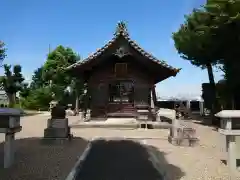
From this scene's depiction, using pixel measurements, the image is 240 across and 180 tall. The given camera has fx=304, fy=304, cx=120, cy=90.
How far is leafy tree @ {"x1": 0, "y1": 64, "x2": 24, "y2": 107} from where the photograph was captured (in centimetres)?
4412

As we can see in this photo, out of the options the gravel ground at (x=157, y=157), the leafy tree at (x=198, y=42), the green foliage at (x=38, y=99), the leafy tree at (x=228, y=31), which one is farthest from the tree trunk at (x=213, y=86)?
the green foliage at (x=38, y=99)

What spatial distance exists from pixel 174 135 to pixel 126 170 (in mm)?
4736

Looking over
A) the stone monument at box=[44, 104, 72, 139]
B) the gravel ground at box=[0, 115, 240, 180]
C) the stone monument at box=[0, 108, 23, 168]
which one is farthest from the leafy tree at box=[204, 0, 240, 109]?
the stone monument at box=[0, 108, 23, 168]

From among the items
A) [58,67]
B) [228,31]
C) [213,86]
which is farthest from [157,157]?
[58,67]

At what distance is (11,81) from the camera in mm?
44438

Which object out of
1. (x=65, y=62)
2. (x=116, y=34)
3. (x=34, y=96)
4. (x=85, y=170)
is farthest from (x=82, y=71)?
(x=34, y=96)

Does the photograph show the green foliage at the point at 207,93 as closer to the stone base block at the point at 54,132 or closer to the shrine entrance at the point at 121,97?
the shrine entrance at the point at 121,97

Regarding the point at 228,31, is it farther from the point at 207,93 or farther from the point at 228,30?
the point at 207,93

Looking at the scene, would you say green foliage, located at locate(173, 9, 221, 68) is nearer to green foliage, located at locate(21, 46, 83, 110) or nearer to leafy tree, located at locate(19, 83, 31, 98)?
green foliage, located at locate(21, 46, 83, 110)

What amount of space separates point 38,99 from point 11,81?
239 inches

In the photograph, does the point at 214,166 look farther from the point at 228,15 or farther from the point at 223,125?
the point at 228,15

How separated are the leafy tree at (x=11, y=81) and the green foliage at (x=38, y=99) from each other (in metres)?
3.07

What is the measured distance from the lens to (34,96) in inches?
1937

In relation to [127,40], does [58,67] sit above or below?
above
